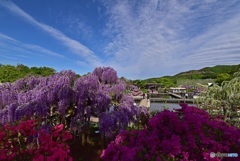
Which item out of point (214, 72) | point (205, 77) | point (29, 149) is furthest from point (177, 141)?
point (214, 72)

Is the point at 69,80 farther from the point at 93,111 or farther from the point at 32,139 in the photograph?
the point at 32,139

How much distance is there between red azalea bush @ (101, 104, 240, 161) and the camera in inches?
81.5

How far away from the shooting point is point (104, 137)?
4.73 metres

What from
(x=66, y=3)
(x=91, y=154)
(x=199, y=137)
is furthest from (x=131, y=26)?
(x=199, y=137)

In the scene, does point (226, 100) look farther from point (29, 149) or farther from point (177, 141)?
point (29, 149)

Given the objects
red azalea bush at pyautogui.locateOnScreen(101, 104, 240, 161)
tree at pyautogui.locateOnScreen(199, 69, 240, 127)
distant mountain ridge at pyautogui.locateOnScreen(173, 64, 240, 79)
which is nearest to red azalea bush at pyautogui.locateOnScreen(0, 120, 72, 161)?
red azalea bush at pyautogui.locateOnScreen(101, 104, 240, 161)

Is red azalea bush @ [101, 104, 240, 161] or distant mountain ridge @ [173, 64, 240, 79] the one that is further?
distant mountain ridge @ [173, 64, 240, 79]

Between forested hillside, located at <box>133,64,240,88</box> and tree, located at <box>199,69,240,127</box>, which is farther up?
forested hillside, located at <box>133,64,240,88</box>

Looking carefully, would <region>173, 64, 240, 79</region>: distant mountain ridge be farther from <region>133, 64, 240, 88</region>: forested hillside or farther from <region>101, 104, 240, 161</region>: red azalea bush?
<region>101, 104, 240, 161</region>: red azalea bush

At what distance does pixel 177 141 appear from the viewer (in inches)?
82.7

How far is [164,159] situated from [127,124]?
2.87m

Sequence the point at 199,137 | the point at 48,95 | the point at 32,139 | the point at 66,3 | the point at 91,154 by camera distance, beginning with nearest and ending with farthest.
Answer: the point at 199,137 → the point at 32,139 → the point at 48,95 → the point at 91,154 → the point at 66,3

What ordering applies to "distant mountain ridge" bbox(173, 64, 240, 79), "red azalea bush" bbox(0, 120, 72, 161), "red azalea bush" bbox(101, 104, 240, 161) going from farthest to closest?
"distant mountain ridge" bbox(173, 64, 240, 79)
"red azalea bush" bbox(0, 120, 72, 161)
"red azalea bush" bbox(101, 104, 240, 161)

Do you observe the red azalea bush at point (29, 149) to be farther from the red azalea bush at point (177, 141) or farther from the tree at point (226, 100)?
the tree at point (226, 100)
